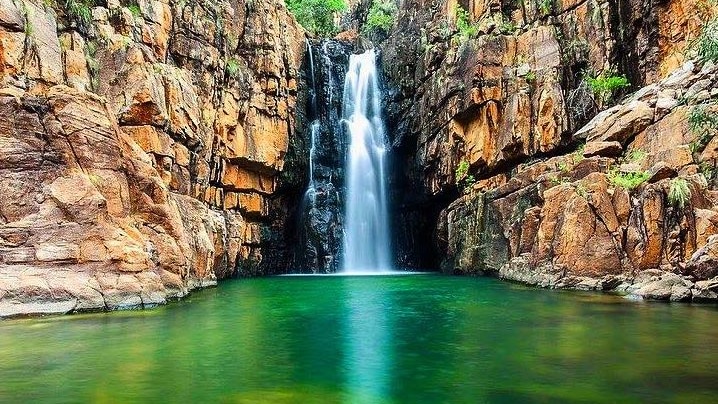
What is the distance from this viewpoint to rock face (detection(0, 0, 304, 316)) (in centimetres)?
1442

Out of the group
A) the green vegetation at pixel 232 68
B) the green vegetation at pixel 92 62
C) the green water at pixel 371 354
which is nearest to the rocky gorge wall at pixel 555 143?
the green water at pixel 371 354

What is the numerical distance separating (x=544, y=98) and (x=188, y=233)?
20.6m

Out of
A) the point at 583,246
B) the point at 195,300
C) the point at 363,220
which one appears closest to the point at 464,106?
the point at 363,220

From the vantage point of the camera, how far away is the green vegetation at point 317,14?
4622 centimetres

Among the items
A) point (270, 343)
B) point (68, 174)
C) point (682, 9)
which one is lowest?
point (270, 343)

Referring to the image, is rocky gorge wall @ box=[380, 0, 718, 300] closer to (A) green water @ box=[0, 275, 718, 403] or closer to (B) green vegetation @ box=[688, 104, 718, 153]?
(B) green vegetation @ box=[688, 104, 718, 153]

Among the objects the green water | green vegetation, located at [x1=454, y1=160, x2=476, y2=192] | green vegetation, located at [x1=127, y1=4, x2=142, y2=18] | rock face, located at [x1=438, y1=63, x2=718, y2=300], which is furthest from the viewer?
green vegetation, located at [x1=454, y1=160, x2=476, y2=192]

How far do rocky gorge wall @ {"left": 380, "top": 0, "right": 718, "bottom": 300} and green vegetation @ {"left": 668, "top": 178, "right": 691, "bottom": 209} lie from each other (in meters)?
0.16

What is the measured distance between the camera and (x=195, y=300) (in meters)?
18.0

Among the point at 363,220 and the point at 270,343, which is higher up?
the point at 363,220

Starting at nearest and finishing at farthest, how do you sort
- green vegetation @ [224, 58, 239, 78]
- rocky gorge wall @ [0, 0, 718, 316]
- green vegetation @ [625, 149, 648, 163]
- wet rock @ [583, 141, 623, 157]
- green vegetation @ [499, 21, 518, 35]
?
rocky gorge wall @ [0, 0, 718, 316], green vegetation @ [625, 149, 648, 163], wet rock @ [583, 141, 623, 157], green vegetation @ [224, 58, 239, 78], green vegetation @ [499, 21, 518, 35]

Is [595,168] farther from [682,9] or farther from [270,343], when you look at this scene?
[270,343]

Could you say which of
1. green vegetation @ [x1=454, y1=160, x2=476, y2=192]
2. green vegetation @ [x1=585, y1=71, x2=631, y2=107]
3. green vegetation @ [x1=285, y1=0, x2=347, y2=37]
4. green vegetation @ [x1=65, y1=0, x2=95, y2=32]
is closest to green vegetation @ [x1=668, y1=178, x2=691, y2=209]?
green vegetation @ [x1=585, y1=71, x2=631, y2=107]

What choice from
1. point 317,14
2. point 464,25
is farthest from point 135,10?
point 317,14
